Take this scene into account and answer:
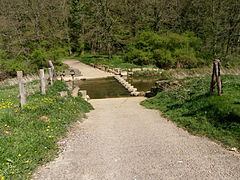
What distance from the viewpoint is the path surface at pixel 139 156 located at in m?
4.43

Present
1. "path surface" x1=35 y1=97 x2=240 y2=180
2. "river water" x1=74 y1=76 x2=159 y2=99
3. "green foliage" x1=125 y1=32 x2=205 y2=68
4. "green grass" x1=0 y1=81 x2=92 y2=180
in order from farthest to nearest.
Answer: "green foliage" x1=125 y1=32 x2=205 y2=68, "river water" x1=74 y1=76 x2=159 y2=99, "green grass" x1=0 y1=81 x2=92 y2=180, "path surface" x1=35 y1=97 x2=240 y2=180

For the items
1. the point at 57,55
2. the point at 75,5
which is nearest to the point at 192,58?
the point at 57,55

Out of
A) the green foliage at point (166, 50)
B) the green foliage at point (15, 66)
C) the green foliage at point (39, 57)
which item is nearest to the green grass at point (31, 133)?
the green foliage at point (15, 66)

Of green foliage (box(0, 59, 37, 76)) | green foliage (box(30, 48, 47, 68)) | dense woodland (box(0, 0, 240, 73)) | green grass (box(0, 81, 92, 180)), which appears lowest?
green grass (box(0, 81, 92, 180))

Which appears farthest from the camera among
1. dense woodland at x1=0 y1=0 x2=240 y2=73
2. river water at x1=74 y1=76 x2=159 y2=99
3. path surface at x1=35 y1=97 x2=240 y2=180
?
dense woodland at x1=0 y1=0 x2=240 y2=73

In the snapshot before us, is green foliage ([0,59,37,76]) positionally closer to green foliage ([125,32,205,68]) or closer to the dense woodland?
the dense woodland

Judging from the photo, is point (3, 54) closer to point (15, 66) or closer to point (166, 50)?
point (15, 66)

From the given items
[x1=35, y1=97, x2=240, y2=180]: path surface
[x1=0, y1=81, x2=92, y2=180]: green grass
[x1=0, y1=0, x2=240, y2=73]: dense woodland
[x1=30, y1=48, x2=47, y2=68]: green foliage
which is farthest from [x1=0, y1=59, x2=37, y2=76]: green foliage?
[x1=35, y1=97, x2=240, y2=180]: path surface

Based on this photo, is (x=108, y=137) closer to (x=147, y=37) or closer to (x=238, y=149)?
(x=238, y=149)

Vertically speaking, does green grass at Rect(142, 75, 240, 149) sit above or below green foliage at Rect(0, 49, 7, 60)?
below

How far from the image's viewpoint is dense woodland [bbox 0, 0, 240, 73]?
25.1 meters

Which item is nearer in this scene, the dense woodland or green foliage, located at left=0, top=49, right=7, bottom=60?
green foliage, located at left=0, top=49, right=7, bottom=60

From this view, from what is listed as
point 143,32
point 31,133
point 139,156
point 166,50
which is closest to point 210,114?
point 139,156

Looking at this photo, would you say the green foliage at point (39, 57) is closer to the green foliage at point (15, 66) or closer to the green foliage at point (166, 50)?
the green foliage at point (15, 66)
